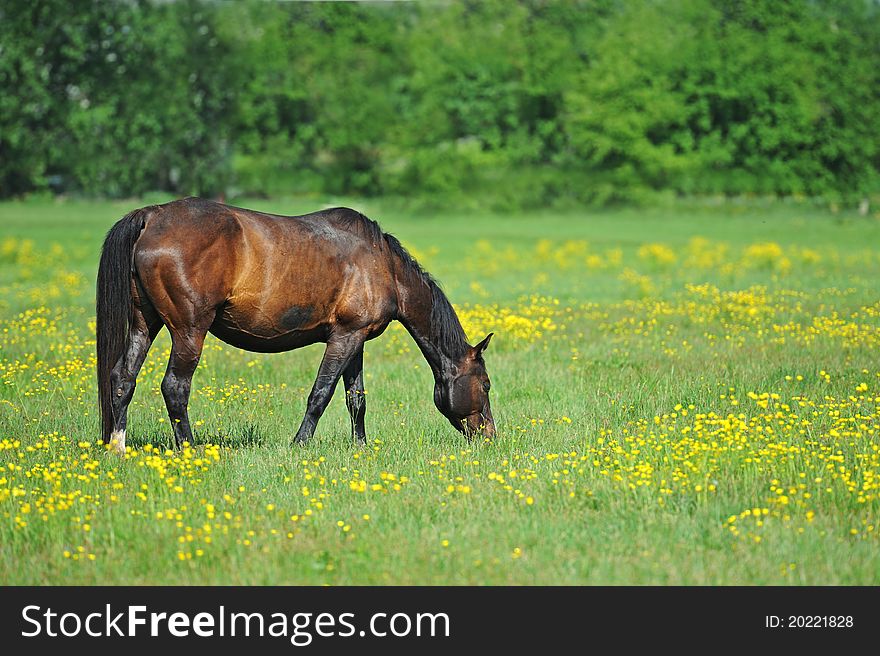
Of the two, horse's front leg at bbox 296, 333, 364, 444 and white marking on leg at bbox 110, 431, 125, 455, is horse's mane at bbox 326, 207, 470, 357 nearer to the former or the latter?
horse's front leg at bbox 296, 333, 364, 444

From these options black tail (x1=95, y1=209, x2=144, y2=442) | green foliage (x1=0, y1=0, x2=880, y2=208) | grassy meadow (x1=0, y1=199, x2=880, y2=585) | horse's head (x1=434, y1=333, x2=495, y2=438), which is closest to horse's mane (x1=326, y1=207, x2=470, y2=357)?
horse's head (x1=434, y1=333, x2=495, y2=438)

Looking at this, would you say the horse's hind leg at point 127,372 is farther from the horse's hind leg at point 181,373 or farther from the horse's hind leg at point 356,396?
the horse's hind leg at point 356,396

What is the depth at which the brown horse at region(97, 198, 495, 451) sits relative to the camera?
9.30 meters

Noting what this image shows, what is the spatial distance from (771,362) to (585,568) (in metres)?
→ 8.38

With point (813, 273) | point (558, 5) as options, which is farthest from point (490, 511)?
point (558, 5)

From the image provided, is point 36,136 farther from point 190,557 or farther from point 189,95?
point 190,557

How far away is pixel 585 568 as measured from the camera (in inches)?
268

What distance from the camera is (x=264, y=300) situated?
32.0 feet

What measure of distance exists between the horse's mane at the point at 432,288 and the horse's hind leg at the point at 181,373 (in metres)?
1.81

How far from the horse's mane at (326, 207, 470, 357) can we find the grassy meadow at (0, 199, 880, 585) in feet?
3.08

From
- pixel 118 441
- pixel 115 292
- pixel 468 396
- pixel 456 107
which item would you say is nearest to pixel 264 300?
pixel 115 292

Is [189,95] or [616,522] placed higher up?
[189,95]

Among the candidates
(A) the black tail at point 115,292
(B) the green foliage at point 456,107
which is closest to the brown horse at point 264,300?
(A) the black tail at point 115,292

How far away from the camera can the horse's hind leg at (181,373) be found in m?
9.41
